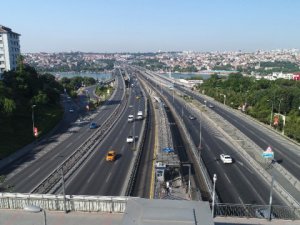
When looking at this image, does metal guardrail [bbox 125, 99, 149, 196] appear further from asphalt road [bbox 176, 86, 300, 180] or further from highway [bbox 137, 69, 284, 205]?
asphalt road [bbox 176, 86, 300, 180]

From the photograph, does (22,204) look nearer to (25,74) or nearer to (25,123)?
(25,123)

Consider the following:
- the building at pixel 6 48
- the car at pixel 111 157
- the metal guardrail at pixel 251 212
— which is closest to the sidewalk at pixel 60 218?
the metal guardrail at pixel 251 212

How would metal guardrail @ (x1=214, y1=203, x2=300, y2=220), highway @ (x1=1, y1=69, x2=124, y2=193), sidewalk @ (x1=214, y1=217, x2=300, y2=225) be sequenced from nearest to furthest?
sidewalk @ (x1=214, y1=217, x2=300, y2=225), metal guardrail @ (x1=214, y1=203, x2=300, y2=220), highway @ (x1=1, y1=69, x2=124, y2=193)

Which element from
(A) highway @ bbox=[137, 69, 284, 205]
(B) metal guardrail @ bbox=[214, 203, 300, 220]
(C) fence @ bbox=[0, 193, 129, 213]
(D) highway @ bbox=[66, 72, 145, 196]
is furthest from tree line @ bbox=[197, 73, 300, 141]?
(C) fence @ bbox=[0, 193, 129, 213]

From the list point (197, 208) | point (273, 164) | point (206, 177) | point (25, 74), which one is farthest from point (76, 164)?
point (25, 74)

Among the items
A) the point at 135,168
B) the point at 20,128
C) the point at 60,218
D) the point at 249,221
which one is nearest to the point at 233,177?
the point at 135,168

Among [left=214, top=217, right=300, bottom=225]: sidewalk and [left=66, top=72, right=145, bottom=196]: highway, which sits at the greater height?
[left=214, top=217, right=300, bottom=225]: sidewalk

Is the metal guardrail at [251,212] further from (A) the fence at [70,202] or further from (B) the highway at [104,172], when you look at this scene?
(B) the highway at [104,172]
